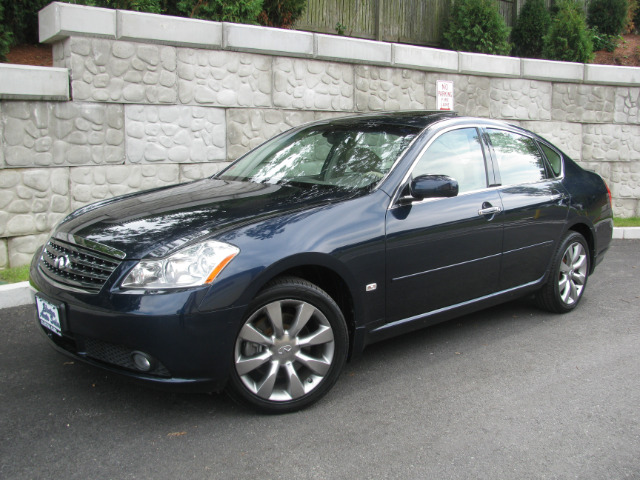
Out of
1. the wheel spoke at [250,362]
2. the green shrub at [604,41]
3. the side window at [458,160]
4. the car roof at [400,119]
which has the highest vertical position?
the green shrub at [604,41]

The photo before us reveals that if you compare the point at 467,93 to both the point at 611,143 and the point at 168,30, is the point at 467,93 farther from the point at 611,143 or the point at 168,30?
the point at 168,30

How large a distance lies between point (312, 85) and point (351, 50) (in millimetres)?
811

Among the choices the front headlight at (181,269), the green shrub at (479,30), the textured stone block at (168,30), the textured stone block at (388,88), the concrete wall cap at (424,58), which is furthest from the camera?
the green shrub at (479,30)

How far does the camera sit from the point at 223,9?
8281mm

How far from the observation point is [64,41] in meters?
6.70

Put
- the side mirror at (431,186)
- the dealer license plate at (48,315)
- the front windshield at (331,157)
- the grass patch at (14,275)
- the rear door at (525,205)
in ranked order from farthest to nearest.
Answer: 1. the grass patch at (14,275)
2. the rear door at (525,205)
3. the front windshield at (331,157)
4. the side mirror at (431,186)
5. the dealer license plate at (48,315)

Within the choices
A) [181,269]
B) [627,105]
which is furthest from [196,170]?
[627,105]

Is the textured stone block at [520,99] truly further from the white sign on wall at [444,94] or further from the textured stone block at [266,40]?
the textured stone block at [266,40]

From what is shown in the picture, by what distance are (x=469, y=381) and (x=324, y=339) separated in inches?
41.6

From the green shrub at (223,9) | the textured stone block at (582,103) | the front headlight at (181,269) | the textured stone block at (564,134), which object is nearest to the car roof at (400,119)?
the front headlight at (181,269)

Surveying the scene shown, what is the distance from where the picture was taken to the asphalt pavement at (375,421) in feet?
9.52

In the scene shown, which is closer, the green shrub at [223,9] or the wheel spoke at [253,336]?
the wheel spoke at [253,336]

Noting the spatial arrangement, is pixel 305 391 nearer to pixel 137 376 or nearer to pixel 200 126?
pixel 137 376

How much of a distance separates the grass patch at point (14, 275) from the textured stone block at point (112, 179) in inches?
34.0
